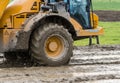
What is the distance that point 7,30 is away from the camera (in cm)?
1279

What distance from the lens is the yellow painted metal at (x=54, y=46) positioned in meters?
13.1

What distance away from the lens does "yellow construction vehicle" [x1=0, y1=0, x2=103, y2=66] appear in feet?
41.8

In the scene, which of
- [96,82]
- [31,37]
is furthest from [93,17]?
[96,82]

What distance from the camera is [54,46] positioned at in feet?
43.0

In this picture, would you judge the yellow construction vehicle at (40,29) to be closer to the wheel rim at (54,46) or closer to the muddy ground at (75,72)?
the wheel rim at (54,46)

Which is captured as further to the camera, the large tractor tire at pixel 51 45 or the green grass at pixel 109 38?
the green grass at pixel 109 38

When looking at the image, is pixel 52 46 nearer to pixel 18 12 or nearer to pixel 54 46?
pixel 54 46

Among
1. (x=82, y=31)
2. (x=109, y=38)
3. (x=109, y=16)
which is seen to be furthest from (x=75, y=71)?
(x=109, y=16)

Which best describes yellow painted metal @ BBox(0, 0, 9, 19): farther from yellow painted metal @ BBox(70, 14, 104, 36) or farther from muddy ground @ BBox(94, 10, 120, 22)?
muddy ground @ BBox(94, 10, 120, 22)

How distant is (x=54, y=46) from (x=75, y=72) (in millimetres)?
1599

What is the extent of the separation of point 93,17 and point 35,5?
7.16 feet

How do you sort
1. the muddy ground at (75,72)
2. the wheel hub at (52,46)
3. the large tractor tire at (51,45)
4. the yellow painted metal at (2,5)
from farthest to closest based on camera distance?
the wheel hub at (52,46) < the large tractor tire at (51,45) < the yellow painted metal at (2,5) < the muddy ground at (75,72)

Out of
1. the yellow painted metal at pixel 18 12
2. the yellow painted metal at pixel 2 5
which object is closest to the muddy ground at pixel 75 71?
the yellow painted metal at pixel 18 12

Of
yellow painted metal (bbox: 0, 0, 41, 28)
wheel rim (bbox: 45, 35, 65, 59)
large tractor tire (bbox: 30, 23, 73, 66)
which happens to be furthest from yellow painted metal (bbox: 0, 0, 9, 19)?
wheel rim (bbox: 45, 35, 65, 59)
